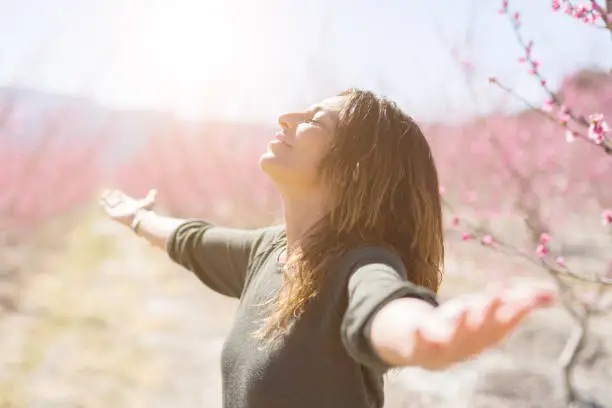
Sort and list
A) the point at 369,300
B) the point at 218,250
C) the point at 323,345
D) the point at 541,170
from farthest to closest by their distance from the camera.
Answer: the point at 541,170
the point at 218,250
the point at 323,345
the point at 369,300

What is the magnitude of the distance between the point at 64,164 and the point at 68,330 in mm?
1597

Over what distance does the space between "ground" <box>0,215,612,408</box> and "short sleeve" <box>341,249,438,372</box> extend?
9.84 feet

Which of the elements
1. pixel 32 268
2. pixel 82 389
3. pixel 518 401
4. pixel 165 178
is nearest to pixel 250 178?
pixel 165 178

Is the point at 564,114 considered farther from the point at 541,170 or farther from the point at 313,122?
the point at 541,170

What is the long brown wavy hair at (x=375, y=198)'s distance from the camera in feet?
3.42

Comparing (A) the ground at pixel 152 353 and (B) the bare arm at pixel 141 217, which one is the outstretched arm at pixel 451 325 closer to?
(B) the bare arm at pixel 141 217

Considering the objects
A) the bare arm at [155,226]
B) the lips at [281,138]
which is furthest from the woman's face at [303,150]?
the bare arm at [155,226]

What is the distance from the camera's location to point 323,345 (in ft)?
3.18

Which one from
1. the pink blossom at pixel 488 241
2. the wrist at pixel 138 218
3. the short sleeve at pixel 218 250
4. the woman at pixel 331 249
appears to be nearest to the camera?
the woman at pixel 331 249

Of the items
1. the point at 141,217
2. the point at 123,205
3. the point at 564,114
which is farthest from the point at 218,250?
the point at 564,114

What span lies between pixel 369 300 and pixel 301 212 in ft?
1.20

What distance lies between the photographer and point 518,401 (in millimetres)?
3518

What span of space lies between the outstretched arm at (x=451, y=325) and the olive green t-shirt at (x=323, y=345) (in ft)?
0.13

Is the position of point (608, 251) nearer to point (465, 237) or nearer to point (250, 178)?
point (250, 178)
